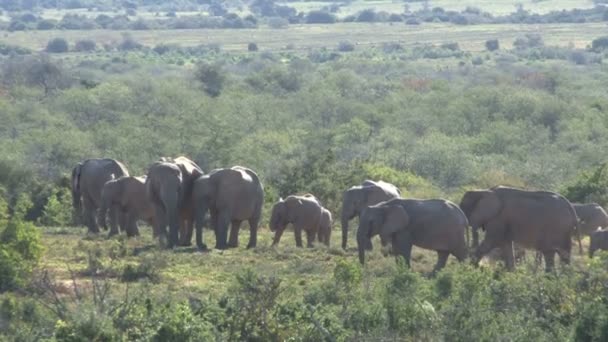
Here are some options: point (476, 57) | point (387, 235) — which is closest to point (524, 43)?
point (476, 57)

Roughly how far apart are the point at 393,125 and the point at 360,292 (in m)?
45.4

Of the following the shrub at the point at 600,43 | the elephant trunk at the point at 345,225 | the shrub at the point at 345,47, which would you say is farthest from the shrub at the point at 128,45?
the elephant trunk at the point at 345,225

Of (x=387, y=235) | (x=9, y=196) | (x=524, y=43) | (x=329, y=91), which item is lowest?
(x=524, y=43)

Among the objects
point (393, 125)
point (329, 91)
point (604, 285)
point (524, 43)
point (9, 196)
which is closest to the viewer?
point (604, 285)

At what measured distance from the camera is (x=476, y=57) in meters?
124

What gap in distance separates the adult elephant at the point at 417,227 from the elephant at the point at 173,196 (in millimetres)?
3572

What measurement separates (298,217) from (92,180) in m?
4.01

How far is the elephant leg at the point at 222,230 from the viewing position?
90.7 feet

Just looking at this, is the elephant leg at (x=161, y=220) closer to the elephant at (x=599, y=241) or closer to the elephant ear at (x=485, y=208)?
the elephant ear at (x=485, y=208)

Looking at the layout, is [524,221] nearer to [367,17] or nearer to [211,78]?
[211,78]

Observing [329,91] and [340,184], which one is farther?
[329,91]

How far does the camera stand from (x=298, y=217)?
29641 millimetres

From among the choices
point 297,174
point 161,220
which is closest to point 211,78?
point 297,174

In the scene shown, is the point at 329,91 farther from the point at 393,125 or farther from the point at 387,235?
the point at 387,235
